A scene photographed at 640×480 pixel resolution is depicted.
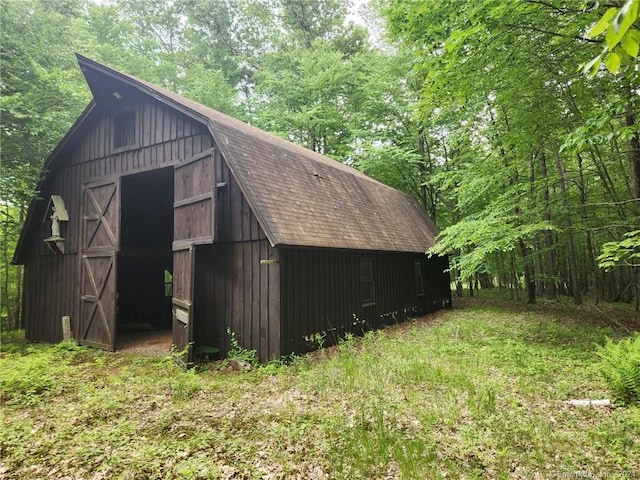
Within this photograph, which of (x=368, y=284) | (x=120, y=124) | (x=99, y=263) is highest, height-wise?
(x=120, y=124)

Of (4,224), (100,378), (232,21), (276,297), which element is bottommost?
(100,378)

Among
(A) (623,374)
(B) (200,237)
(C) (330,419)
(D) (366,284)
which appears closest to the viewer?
(C) (330,419)

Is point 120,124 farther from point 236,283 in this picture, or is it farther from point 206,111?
point 236,283

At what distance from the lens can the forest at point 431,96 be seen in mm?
6629

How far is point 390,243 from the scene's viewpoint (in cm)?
1115

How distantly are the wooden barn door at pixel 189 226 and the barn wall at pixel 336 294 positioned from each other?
1971 mm

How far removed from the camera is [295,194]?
858cm

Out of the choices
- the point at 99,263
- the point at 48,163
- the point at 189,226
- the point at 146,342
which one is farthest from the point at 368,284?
the point at 48,163

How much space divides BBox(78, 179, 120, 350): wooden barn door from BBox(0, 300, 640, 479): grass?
7.42 feet

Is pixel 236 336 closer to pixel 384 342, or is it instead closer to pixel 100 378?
pixel 100 378

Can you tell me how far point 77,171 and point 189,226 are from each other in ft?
17.8

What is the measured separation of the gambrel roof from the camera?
7.35 meters

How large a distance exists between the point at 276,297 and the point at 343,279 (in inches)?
106

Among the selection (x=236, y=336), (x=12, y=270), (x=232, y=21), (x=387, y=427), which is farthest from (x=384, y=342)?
(x=232, y=21)
